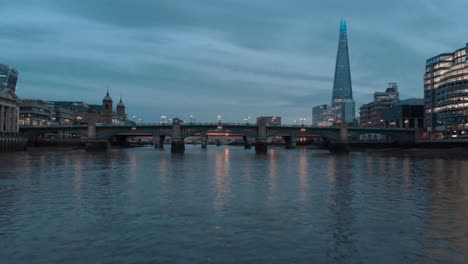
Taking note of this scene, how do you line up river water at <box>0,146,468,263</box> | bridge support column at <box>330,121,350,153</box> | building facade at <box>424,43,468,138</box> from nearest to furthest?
1. river water at <box>0,146,468,263</box>
2. bridge support column at <box>330,121,350,153</box>
3. building facade at <box>424,43,468,138</box>

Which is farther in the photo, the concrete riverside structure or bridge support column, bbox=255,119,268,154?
the concrete riverside structure

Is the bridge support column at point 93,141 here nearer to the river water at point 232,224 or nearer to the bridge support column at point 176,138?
the bridge support column at point 176,138

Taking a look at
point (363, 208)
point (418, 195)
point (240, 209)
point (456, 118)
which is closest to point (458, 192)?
point (418, 195)

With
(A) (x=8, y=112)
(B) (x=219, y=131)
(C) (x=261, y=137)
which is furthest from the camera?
(A) (x=8, y=112)

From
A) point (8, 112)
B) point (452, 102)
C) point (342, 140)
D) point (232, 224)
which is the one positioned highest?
point (452, 102)

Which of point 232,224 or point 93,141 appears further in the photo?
point 93,141

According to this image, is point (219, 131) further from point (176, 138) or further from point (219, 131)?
point (176, 138)

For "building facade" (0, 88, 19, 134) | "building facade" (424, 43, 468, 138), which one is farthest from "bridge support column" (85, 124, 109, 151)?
"building facade" (424, 43, 468, 138)

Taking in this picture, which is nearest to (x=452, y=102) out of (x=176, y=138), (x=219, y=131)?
(x=219, y=131)

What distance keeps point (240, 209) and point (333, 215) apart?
5.30 metres

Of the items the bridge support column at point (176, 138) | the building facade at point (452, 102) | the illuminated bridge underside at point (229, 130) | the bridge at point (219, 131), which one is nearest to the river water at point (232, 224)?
the bridge support column at point (176, 138)

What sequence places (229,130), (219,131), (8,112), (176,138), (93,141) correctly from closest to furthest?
(176,138) < (219,131) < (229,130) < (8,112) < (93,141)

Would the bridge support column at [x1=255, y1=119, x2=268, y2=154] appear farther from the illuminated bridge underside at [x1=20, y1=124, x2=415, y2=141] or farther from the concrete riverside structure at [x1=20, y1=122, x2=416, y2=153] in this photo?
the illuminated bridge underside at [x1=20, y1=124, x2=415, y2=141]

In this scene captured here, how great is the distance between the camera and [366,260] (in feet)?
49.0
